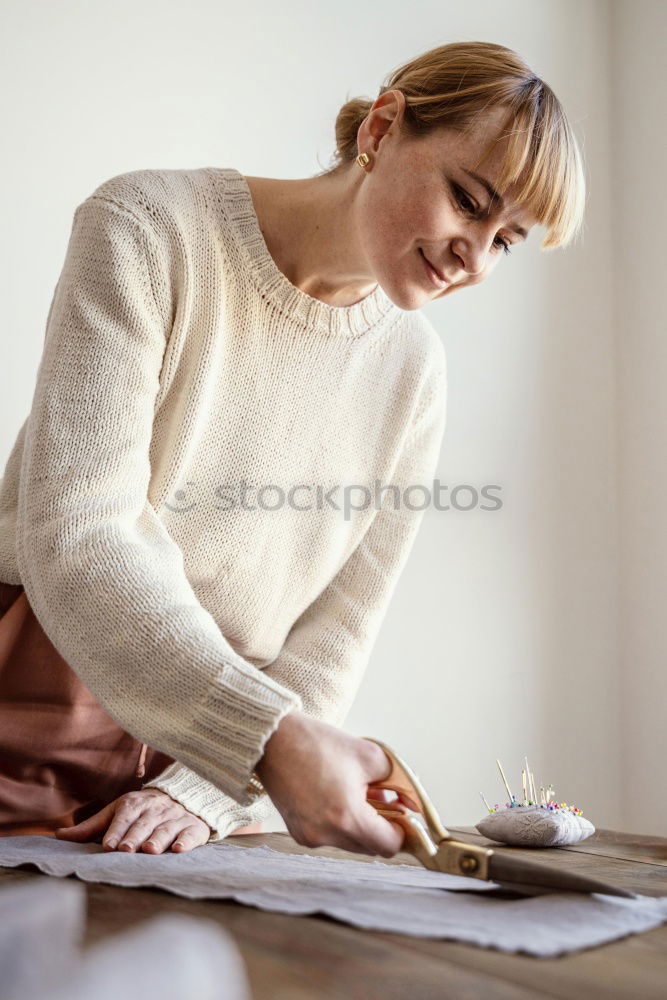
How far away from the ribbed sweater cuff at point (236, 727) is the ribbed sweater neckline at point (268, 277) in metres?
0.53

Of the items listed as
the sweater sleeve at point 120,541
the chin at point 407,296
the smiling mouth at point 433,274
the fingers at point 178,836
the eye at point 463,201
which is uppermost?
the eye at point 463,201

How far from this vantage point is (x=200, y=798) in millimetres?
956

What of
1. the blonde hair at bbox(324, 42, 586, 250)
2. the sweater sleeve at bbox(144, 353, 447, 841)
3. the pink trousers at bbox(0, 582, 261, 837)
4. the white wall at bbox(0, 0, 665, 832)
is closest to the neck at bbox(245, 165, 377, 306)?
the blonde hair at bbox(324, 42, 586, 250)

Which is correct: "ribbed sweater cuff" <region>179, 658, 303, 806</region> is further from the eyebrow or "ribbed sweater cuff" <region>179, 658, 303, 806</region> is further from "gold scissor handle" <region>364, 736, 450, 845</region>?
the eyebrow

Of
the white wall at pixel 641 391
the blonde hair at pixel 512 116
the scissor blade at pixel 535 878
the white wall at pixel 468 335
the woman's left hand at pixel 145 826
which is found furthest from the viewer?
the white wall at pixel 641 391

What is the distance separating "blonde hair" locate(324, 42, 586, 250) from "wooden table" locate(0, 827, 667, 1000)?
70cm

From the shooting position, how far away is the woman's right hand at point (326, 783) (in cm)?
61

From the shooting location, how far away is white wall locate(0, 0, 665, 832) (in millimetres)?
1687

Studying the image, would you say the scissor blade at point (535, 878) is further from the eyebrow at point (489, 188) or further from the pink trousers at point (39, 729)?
the eyebrow at point (489, 188)

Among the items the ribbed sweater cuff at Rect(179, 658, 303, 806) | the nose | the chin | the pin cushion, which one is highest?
the nose

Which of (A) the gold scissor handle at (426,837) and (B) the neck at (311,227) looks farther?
(B) the neck at (311,227)

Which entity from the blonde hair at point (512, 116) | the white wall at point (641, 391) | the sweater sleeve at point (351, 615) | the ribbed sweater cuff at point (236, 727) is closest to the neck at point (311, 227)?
the blonde hair at point (512, 116)

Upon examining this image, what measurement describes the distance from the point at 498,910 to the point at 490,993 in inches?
5.9

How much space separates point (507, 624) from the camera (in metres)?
2.32
